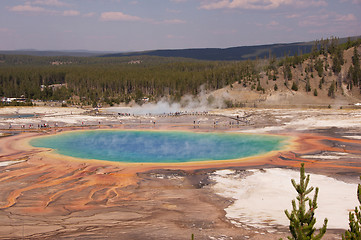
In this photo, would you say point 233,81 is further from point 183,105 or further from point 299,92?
point 183,105

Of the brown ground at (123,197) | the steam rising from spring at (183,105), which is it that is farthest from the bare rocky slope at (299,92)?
the brown ground at (123,197)

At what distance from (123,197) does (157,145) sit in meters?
19.6

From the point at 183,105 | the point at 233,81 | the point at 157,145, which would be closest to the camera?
the point at 157,145

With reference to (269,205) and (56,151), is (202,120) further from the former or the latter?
(269,205)

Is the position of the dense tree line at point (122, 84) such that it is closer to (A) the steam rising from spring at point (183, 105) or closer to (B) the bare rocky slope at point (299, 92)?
(A) the steam rising from spring at point (183, 105)

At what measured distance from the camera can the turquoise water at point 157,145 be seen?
3662cm

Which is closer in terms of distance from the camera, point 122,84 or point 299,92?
point 299,92

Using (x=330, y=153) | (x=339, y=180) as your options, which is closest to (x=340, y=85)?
(x=330, y=153)

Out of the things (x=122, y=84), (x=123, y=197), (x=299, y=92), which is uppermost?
(x=122, y=84)

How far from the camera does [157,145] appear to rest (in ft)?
141

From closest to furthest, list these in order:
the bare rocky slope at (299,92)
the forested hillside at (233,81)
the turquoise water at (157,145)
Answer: the turquoise water at (157,145) → the bare rocky slope at (299,92) → the forested hillside at (233,81)

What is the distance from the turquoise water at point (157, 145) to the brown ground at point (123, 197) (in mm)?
2963

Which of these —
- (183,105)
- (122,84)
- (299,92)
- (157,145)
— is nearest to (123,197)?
(157,145)

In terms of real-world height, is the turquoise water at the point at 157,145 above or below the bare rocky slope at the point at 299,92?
below
